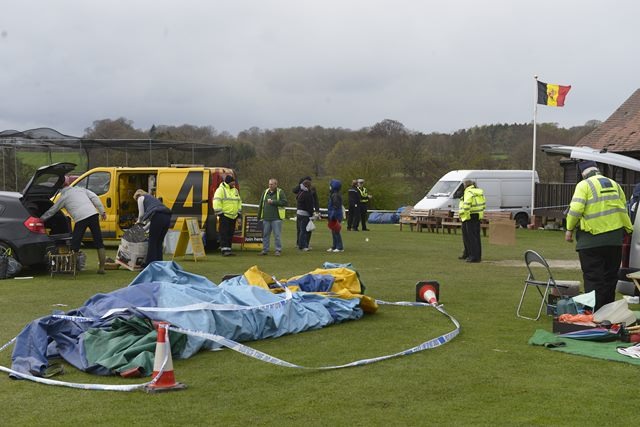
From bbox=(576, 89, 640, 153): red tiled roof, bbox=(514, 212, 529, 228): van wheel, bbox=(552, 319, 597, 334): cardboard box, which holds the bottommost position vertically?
bbox=(514, 212, 529, 228): van wheel

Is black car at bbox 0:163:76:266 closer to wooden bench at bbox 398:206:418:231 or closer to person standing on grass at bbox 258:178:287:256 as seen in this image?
person standing on grass at bbox 258:178:287:256

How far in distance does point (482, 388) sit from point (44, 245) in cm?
1050

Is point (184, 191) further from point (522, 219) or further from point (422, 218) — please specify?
point (522, 219)

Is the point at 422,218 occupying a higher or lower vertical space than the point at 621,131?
lower

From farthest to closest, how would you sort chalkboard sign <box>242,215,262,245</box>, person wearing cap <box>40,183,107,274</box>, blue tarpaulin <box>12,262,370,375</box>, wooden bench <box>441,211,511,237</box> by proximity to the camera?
wooden bench <box>441,211,511,237</box> < chalkboard sign <box>242,215,262,245</box> < person wearing cap <box>40,183,107,274</box> < blue tarpaulin <box>12,262,370,375</box>

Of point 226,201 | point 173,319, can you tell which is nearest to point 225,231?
point 226,201

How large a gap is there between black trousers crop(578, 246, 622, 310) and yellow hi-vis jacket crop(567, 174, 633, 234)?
0.30 metres

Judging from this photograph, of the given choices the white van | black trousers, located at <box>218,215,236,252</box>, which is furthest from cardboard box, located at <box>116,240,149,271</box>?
the white van

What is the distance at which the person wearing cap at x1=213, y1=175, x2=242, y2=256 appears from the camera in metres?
20.2

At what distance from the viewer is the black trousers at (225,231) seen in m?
20.4

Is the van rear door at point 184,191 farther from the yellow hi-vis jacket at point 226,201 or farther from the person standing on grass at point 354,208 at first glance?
the person standing on grass at point 354,208

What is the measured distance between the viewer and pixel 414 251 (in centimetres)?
2241

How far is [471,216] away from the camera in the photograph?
60.2 feet

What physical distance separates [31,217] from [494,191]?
24.7 metres
